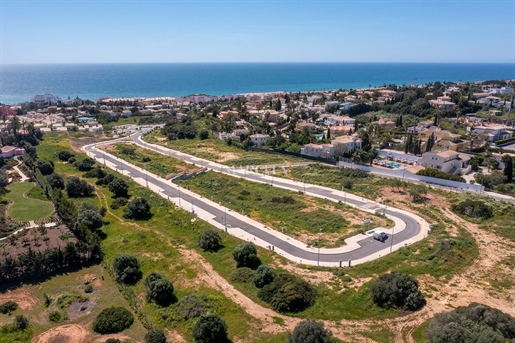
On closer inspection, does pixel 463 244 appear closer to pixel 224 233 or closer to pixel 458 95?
pixel 224 233

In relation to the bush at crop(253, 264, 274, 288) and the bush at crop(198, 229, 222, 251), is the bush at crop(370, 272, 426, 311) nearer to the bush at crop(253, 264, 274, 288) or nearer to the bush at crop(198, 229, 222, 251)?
the bush at crop(253, 264, 274, 288)

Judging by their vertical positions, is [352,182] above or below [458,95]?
below

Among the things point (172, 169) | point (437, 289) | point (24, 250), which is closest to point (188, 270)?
point (24, 250)

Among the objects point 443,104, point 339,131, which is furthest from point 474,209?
point 443,104

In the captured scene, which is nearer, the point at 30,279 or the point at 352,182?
the point at 30,279

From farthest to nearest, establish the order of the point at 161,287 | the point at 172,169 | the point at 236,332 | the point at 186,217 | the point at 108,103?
1. the point at 108,103
2. the point at 172,169
3. the point at 186,217
4. the point at 161,287
5. the point at 236,332

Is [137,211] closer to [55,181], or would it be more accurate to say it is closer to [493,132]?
[55,181]

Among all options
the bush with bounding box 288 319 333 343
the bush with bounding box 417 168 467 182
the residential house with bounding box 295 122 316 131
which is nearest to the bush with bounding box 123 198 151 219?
the bush with bounding box 288 319 333 343
